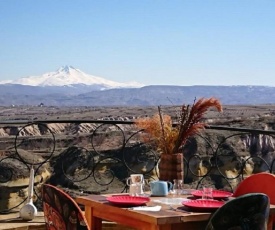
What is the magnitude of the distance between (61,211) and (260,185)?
143cm

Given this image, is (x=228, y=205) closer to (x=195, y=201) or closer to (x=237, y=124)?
(x=195, y=201)

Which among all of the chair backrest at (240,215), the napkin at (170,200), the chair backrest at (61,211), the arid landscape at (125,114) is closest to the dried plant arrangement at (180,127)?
the napkin at (170,200)

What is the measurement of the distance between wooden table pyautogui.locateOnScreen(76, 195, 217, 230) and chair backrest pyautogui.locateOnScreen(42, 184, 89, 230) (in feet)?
1.22

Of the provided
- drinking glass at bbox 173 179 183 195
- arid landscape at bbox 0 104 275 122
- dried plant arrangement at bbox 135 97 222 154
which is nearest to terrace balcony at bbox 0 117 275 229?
dried plant arrangement at bbox 135 97 222 154

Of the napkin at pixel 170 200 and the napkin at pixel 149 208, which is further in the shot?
the napkin at pixel 170 200

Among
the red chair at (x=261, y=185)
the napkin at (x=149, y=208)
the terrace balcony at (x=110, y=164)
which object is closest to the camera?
the napkin at (x=149, y=208)

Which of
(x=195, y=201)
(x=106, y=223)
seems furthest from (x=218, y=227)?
(x=106, y=223)

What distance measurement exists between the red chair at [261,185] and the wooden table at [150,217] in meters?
0.60

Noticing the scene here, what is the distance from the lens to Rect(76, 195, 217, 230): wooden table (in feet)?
9.84

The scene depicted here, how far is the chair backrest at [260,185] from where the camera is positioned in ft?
11.8

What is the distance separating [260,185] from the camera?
→ 370cm

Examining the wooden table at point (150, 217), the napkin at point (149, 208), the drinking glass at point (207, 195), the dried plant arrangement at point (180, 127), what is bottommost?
the wooden table at point (150, 217)

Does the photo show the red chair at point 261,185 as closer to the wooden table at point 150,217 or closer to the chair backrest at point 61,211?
the wooden table at point 150,217

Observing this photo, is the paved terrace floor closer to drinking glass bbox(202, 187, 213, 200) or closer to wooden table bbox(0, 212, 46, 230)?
wooden table bbox(0, 212, 46, 230)
